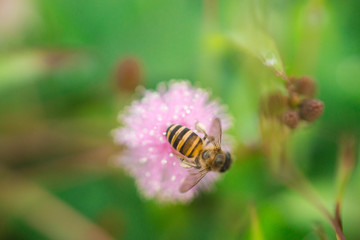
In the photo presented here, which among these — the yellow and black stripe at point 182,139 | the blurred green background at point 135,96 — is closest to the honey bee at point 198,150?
the yellow and black stripe at point 182,139

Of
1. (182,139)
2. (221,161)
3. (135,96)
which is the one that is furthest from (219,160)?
(135,96)

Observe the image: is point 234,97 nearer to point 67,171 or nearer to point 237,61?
point 237,61

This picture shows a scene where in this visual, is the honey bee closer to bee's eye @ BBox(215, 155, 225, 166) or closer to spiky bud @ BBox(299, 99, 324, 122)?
bee's eye @ BBox(215, 155, 225, 166)

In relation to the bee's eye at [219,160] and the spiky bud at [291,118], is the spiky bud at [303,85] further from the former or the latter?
the bee's eye at [219,160]

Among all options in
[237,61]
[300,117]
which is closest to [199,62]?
[237,61]

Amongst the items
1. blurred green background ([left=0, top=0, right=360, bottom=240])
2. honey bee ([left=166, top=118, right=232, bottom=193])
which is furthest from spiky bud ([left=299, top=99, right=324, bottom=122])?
blurred green background ([left=0, top=0, right=360, bottom=240])

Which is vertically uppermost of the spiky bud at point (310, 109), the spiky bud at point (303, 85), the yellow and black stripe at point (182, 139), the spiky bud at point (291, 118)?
the spiky bud at point (303, 85)

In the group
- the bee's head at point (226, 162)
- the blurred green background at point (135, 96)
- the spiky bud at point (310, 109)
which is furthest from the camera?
the blurred green background at point (135, 96)
